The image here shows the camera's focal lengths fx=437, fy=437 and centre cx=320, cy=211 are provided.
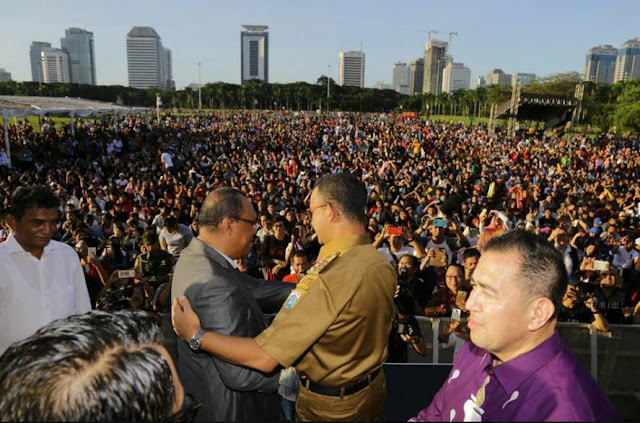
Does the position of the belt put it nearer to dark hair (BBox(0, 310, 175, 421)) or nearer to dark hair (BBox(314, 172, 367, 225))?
dark hair (BBox(314, 172, 367, 225))

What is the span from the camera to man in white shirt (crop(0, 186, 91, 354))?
264 centimetres

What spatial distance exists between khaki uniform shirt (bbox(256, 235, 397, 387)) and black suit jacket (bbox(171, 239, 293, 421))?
8.8 inches

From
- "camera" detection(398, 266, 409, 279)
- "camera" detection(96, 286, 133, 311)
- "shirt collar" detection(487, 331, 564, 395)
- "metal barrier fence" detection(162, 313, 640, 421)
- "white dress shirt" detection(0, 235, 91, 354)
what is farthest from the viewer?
"camera" detection(398, 266, 409, 279)

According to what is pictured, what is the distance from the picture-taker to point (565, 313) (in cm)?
462

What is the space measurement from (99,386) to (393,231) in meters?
5.74

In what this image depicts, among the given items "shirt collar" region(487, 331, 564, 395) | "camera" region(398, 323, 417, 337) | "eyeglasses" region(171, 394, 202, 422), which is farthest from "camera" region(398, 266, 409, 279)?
"eyeglasses" region(171, 394, 202, 422)

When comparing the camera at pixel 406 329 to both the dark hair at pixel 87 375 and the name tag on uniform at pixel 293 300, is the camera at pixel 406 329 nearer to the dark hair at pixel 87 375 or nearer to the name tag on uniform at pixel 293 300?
the name tag on uniform at pixel 293 300

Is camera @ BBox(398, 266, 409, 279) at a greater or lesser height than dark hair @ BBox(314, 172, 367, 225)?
lesser

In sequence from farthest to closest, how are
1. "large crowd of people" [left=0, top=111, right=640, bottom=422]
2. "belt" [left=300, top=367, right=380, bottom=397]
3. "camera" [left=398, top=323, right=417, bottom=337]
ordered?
"large crowd of people" [left=0, top=111, right=640, bottom=422]
"camera" [left=398, top=323, right=417, bottom=337]
"belt" [left=300, top=367, right=380, bottom=397]

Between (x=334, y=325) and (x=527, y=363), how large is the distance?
795 mm

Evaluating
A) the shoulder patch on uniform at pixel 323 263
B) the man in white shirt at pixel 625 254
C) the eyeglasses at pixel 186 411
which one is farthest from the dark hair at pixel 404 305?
the man in white shirt at pixel 625 254

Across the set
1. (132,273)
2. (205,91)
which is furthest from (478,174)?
(205,91)

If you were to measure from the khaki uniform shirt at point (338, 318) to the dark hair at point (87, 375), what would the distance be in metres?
0.81

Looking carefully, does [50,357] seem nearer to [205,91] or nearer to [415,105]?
[205,91]
